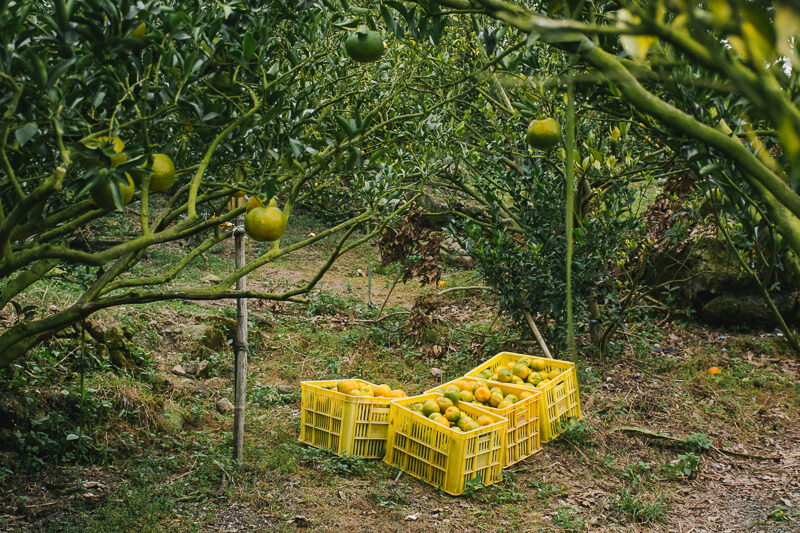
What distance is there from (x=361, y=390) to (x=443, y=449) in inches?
28.9

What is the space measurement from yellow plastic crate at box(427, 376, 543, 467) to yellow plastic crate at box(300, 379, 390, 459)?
1.27 feet

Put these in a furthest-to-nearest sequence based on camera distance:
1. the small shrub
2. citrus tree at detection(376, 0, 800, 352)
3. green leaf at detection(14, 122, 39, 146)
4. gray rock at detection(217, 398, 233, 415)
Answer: gray rock at detection(217, 398, 233, 415), the small shrub, green leaf at detection(14, 122, 39, 146), citrus tree at detection(376, 0, 800, 352)

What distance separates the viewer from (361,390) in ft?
13.0

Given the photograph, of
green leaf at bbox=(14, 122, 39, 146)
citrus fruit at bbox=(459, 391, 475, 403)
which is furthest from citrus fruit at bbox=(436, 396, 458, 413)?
green leaf at bbox=(14, 122, 39, 146)

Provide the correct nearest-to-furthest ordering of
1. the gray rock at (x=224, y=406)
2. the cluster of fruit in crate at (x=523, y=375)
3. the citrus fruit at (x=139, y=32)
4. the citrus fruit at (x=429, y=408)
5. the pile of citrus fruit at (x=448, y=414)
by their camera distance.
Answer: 1. the citrus fruit at (x=139, y=32)
2. the pile of citrus fruit at (x=448, y=414)
3. the citrus fruit at (x=429, y=408)
4. the cluster of fruit in crate at (x=523, y=375)
5. the gray rock at (x=224, y=406)

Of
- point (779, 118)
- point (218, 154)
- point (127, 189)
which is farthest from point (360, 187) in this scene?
point (779, 118)

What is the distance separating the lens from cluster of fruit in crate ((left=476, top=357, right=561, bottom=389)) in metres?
4.21

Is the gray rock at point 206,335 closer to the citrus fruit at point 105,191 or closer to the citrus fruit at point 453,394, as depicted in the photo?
the citrus fruit at point 453,394

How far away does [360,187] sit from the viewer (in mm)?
2959

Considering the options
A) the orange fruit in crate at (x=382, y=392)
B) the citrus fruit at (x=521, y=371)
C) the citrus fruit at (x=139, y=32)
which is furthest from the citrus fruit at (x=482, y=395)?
the citrus fruit at (x=139, y=32)

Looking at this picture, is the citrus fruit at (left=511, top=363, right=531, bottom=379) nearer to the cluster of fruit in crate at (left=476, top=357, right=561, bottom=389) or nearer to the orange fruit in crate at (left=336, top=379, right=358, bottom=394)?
the cluster of fruit in crate at (left=476, top=357, right=561, bottom=389)

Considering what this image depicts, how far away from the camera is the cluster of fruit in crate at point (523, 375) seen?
421 centimetres

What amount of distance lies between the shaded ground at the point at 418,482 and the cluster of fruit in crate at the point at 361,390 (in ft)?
1.40

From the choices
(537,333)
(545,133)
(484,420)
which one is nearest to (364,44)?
(545,133)
